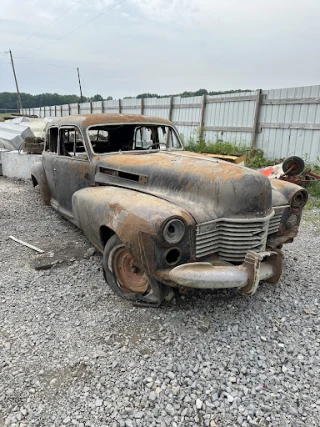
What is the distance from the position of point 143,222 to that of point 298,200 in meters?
2.11

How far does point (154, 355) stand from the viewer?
276 cm

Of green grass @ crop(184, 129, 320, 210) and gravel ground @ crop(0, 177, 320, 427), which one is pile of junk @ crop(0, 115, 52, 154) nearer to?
green grass @ crop(184, 129, 320, 210)

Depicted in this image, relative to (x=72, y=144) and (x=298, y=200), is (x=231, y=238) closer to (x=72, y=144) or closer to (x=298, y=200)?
(x=298, y=200)

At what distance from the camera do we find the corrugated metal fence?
9203mm

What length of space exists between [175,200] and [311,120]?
731 centimetres

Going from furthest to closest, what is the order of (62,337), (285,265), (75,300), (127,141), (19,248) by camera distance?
(127,141)
(19,248)
(285,265)
(75,300)
(62,337)

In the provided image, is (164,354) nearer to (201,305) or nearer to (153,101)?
(201,305)

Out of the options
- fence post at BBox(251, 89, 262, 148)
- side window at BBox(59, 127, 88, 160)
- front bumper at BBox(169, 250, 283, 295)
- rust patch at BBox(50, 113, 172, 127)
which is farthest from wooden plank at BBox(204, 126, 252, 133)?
front bumper at BBox(169, 250, 283, 295)

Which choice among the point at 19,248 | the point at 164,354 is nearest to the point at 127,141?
the point at 19,248

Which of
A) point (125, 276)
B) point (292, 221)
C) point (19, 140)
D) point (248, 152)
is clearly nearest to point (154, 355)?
point (125, 276)

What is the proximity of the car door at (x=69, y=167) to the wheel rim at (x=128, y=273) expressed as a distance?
1.52m

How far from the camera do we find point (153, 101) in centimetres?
1509

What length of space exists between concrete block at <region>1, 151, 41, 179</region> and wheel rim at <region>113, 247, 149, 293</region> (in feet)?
22.1

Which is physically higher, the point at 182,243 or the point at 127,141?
the point at 127,141
